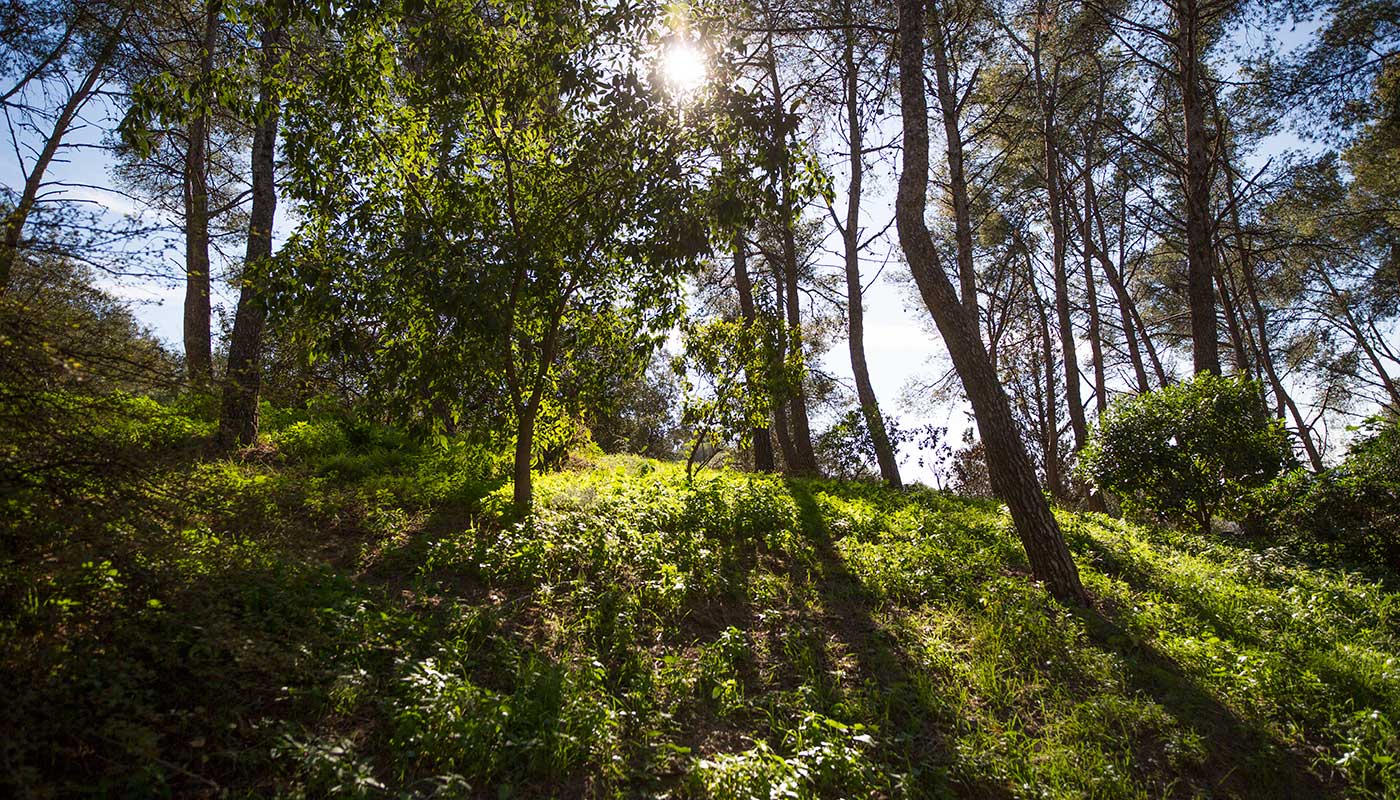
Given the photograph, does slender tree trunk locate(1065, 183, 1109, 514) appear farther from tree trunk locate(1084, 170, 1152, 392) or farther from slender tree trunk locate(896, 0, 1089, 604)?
slender tree trunk locate(896, 0, 1089, 604)

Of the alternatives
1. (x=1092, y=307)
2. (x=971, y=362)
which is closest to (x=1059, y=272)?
(x=1092, y=307)

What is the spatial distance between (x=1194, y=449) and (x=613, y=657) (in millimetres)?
9382

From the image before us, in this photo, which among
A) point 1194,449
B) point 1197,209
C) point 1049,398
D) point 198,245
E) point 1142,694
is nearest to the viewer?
point 1142,694

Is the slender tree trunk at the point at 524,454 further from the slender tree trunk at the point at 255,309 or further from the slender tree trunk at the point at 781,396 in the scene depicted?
the slender tree trunk at the point at 781,396

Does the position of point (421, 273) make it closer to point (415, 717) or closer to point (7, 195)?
point (7, 195)

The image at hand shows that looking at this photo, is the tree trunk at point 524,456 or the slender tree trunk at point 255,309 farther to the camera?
the slender tree trunk at point 255,309

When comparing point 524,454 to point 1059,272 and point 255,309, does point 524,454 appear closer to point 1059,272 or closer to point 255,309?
point 255,309

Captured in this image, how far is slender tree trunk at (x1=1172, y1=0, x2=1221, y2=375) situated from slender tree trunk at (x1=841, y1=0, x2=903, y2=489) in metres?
5.35

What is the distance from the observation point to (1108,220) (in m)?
19.4

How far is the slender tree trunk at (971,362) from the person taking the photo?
6156mm

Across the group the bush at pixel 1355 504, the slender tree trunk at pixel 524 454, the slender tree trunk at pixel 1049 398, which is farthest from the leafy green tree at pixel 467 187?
the slender tree trunk at pixel 1049 398

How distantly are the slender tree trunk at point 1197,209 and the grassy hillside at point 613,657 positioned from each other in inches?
208

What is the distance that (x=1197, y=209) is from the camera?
1148 centimetres

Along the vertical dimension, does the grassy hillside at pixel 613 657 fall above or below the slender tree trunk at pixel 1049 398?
below
